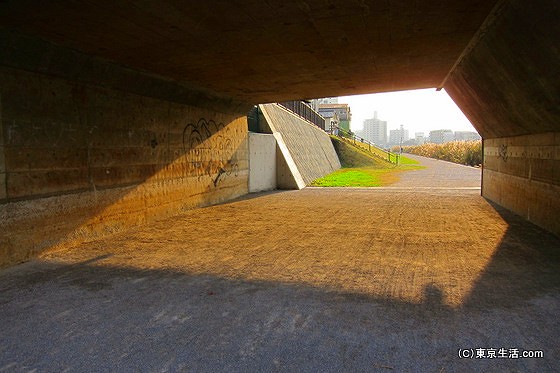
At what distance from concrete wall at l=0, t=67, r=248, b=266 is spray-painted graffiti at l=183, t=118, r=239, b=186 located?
8cm

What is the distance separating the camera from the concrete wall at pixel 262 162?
19528 mm

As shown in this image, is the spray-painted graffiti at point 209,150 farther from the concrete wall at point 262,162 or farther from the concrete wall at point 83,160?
the concrete wall at point 262,162

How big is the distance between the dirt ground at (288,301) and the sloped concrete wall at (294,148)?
11960 millimetres

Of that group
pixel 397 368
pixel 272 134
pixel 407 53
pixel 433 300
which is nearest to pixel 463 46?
pixel 407 53

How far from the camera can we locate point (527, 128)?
1070 centimetres

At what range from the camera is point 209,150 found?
15.0 m

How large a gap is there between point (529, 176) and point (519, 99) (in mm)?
2872

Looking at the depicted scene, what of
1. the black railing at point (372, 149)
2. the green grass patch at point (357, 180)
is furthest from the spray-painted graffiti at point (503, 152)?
the black railing at point (372, 149)

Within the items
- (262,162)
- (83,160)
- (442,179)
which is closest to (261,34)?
(83,160)

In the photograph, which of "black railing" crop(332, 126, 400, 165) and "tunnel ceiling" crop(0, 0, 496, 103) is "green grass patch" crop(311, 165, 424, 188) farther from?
"black railing" crop(332, 126, 400, 165)

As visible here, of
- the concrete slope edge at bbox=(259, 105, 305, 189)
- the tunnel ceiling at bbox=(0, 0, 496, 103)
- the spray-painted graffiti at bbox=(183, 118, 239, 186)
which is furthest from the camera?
the concrete slope edge at bbox=(259, 105, 305, 189)

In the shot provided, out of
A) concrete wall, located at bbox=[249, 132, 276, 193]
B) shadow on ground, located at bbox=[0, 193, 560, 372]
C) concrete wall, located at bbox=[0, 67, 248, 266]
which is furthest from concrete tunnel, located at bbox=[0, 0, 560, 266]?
concrete wall, located at bbox=[249, 132, 276, 193]

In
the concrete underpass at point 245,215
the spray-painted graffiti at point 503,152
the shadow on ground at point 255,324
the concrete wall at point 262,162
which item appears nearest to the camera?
the shadow on ground at point 255,324

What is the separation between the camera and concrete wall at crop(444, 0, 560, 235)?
21.6ft
